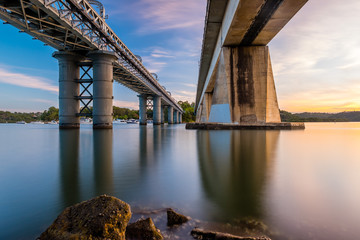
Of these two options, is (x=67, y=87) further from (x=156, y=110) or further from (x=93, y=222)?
(x=156, y=110)

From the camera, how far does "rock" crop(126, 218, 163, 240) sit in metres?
1.65

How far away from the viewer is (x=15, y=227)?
71.9 inches

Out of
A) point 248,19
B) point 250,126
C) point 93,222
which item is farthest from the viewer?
point 250,126

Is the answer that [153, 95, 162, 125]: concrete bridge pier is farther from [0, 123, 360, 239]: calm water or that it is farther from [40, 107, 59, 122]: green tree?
[40, 107, 59, 122]: green tree

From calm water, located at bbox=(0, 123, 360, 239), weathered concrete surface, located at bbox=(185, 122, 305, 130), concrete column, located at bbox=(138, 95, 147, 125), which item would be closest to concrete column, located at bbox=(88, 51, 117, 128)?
weathered concrete surface, located at bbox=(185, 122, 305, 130)

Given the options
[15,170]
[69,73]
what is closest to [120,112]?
[69,73]

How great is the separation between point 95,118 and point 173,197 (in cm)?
2058

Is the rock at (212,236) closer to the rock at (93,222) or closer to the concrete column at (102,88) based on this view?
the rock at (93,222)

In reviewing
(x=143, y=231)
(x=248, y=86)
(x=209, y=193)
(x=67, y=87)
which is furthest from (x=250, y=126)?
(x=67, y=87)

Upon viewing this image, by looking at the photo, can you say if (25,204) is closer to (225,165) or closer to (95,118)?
(225,165)

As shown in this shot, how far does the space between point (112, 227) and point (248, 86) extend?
19.0m

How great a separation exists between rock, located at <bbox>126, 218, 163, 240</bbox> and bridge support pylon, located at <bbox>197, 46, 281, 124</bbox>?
1779 cm

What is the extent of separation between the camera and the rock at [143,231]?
1652mm

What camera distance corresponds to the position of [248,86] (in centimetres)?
1886
